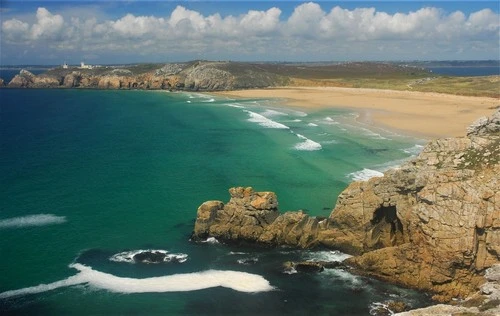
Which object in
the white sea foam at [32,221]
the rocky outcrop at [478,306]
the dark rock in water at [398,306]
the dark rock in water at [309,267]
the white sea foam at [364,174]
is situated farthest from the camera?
the white sea foam at [364,174]

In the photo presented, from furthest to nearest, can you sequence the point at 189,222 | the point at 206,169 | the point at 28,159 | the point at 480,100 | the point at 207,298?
the point at 480,100 < the point at 28,159 < the point at 206,169 < the point at 189,222 < the point at 207,298

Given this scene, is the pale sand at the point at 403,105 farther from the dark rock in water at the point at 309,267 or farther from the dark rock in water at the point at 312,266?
the dark rock in water at the point at 309,267

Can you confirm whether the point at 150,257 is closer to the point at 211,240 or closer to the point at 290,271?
the point at 211,240

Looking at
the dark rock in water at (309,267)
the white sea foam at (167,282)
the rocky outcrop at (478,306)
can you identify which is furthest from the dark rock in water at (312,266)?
the rocky outcrop at (478,306)

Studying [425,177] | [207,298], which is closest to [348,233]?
[425,177]

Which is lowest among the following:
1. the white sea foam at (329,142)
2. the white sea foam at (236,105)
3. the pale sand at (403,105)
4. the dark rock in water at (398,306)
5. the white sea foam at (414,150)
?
the dark rock in water at (398,306)

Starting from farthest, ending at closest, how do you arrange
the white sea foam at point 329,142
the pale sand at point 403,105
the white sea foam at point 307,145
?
1. the pale sand at point 403,105
2. the white sea foam at point 329,142
3. the white sea foam at point 307,145

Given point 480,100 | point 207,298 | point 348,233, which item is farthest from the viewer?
point 480,100

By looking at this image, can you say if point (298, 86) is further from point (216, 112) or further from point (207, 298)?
point (207, 298)
